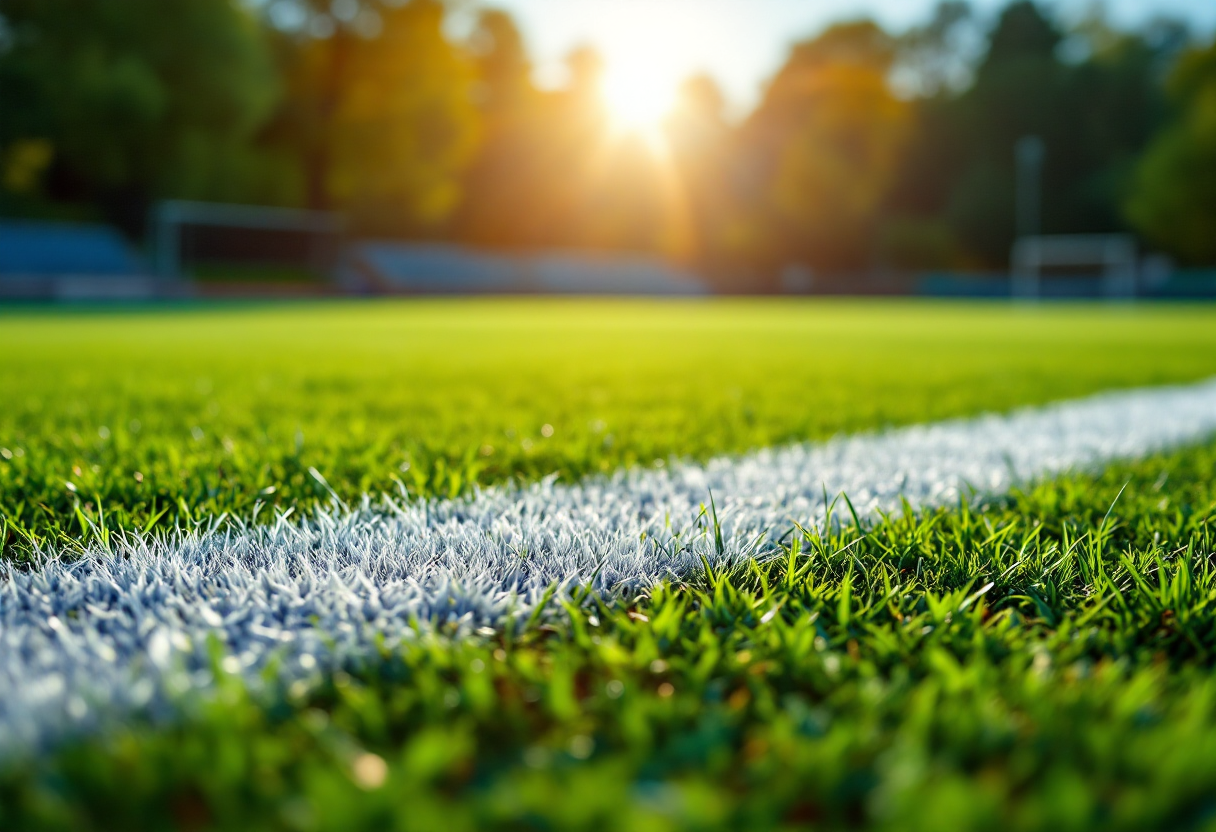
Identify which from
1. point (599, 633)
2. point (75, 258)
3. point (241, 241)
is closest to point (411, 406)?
point (599, 633)

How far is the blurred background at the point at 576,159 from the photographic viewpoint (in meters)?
29.2

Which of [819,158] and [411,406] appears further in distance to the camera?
[819,158]

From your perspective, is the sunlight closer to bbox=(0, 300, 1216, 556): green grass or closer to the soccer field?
bbox=(0, 300, 1216, 556): green grass

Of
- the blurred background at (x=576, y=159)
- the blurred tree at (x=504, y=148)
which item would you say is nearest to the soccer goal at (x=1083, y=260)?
the blurred background at (x=576, y=159)

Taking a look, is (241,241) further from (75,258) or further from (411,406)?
(411,406)

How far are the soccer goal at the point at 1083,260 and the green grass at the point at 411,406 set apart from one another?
33.4m

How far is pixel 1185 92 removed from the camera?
38.9m

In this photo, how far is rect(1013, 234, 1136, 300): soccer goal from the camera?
38312 millimetres

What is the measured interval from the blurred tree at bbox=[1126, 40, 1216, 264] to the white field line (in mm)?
40204

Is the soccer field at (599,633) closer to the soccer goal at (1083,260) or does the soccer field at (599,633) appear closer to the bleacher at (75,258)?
the bleacher at (75,258)

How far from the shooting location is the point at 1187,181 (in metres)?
35.4

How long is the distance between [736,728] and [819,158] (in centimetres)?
4348

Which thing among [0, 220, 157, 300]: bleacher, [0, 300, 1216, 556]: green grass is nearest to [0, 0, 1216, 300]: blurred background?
[0, 220, 157, 300]: bleacher

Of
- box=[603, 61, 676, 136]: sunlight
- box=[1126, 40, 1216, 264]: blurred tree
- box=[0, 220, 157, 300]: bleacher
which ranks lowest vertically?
box=[0, 220, 157, 300]: bleacher
